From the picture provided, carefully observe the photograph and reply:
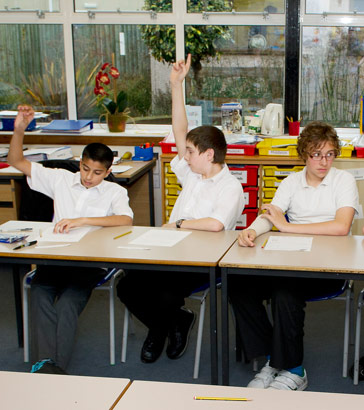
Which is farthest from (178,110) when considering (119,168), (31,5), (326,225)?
(31,5)

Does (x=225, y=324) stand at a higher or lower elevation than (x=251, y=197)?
lower

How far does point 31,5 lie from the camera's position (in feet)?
15.5

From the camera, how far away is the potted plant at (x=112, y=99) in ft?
15.2

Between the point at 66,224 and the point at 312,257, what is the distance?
110cm

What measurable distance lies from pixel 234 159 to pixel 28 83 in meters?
2.01

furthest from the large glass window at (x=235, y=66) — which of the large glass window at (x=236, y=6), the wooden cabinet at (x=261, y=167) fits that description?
the wooden cabinet at (x=261, y=167)

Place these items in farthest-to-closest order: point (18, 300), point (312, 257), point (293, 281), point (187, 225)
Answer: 1. point (18, 300)
2. point (187, 225)
3. point (293, 281)
4. point (312, 257)

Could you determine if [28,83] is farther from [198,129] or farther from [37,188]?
[198,129]

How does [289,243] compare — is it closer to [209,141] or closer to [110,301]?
[209,141]

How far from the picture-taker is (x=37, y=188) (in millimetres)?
2998

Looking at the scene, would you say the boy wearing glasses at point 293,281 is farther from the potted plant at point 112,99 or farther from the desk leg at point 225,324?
the potted plant at point 112,99

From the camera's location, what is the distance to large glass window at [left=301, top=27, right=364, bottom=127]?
4.50m

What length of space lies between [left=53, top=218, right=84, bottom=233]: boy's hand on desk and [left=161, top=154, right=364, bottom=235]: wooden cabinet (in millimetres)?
1475

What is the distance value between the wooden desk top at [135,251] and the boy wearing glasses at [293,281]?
0.15 m
